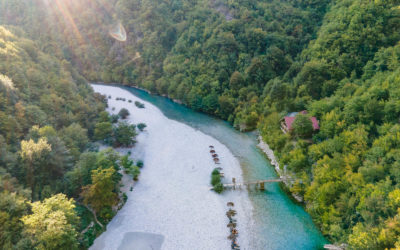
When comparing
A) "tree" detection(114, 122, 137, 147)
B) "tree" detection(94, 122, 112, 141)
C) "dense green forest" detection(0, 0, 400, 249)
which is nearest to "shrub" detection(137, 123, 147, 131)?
"tree" detection(114, 122, 137, 147)

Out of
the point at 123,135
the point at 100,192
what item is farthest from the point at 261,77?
the point at 100,192

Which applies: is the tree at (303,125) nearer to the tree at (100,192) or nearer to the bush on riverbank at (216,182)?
the bush on riverbank at (216,182)

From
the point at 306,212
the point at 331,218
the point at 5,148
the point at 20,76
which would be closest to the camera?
the point at 331,218

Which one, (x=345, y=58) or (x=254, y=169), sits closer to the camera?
(x=254, y=169)

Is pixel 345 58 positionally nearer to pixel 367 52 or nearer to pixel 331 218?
pixel 367 52

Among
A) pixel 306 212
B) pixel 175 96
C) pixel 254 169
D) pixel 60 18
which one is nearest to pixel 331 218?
pixel 306 212

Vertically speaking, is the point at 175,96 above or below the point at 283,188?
above

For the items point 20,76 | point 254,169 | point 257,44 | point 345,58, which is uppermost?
point 257,44
